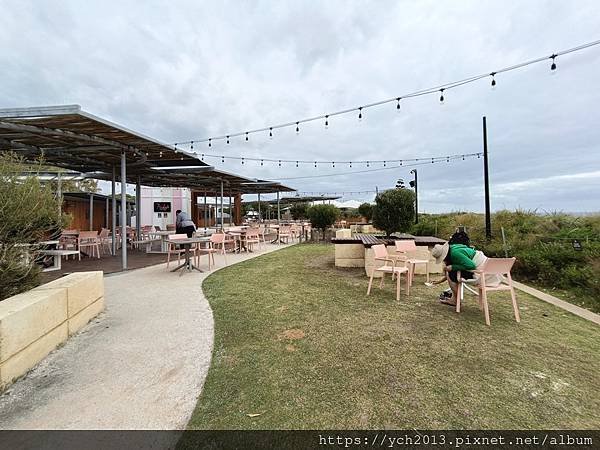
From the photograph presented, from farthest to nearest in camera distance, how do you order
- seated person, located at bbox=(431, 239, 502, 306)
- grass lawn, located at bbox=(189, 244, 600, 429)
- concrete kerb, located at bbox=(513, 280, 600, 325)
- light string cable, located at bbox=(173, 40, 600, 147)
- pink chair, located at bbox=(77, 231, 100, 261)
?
pink chair, located at bbox=(77, 231, 100, 261)
light string cable, located at bbox=(173, 40, 600, 147)
concrete kerb, located at bbox=(513, 280, 600, 325)
seated person, located at bbox=(431, 239, 502, 306)
grass lawn, located at bbox=(189, 244, 600, 429)

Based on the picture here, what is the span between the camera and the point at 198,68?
899cm

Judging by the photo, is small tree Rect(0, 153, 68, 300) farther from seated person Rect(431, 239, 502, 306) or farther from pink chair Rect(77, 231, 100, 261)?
pink chair Rect(77, 231, 100, 261)

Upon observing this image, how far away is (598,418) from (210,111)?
40.6 feet

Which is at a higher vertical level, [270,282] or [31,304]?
[31,304]

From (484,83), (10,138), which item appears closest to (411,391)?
(484,83)

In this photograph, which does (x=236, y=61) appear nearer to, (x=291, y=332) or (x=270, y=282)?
(x=270, y=282)

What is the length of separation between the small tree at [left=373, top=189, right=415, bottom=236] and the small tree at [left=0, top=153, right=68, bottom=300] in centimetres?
585

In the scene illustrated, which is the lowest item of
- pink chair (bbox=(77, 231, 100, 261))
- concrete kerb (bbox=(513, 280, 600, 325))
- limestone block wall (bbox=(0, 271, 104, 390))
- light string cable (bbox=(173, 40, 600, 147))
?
concrete kerb (bbox=(513, 280, 600, 325))

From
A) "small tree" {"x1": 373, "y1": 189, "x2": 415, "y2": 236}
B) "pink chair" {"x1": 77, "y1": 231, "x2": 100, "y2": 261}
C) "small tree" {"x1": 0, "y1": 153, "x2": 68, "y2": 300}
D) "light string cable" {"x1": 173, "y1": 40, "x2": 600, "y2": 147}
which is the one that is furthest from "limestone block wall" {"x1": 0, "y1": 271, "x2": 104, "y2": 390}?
"pink chair" {"x1": 77, "y1": 231, "x2": 100, "y2": 261}

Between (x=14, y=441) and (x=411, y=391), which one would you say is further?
(x=411, y=391)

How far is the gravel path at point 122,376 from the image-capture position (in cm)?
178

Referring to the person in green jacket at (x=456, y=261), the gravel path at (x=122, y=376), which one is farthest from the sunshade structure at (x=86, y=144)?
the person in green jacket at (x=456, y=261)

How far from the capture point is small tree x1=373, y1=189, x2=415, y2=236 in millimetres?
6715

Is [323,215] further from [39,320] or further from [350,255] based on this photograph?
[39,320]
